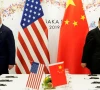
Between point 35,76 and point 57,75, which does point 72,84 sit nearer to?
point 57,75

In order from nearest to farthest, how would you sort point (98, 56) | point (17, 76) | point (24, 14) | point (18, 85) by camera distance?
point (18, 85), point (17, 76), point (98, 56), point (24, 14)

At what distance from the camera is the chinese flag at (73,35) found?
15.0ft

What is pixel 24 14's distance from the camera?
4.68 meters

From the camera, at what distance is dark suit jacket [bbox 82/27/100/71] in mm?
4133

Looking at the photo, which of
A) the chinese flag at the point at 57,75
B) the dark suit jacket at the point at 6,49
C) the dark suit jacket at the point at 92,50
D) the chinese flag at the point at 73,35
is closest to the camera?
the chinese flag at the point at 57,75

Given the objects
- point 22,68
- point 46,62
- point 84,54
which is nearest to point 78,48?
point 84,54

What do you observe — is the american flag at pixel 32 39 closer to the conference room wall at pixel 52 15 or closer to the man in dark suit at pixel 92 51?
the conference room wall at pixel 52 15

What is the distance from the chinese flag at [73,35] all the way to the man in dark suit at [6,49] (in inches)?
35.8

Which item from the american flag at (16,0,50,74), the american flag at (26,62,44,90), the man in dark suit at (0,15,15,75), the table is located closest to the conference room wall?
the american flag at (16,0,50,74)

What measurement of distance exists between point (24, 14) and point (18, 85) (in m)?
2.05

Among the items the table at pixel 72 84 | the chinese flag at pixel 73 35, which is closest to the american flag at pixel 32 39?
the chinese flag at pixel 73 35

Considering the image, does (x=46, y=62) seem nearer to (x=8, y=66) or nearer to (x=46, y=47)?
(x=46, y=47)

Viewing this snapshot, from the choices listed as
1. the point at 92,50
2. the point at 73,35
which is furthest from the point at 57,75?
the point at 73,35

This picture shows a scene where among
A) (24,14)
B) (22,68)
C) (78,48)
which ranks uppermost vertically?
(24,14)
